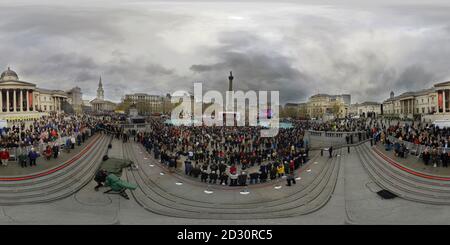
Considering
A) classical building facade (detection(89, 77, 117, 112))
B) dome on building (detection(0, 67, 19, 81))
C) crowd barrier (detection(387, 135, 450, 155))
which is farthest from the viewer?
crowd barrier (detection(387, 135, 450, 155))

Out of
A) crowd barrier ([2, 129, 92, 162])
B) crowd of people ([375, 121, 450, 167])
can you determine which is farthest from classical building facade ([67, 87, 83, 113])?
crowd of people ([375, 121, 450, 167])

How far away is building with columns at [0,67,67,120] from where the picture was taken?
2574 millimetres

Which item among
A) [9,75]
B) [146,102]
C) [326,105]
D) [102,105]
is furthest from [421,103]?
[9,75]

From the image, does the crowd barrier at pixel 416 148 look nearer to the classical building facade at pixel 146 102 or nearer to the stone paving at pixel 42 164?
the classical building facade at pixel 146 102

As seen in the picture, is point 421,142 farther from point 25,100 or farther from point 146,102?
point 25,100

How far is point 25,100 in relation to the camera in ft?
8.46

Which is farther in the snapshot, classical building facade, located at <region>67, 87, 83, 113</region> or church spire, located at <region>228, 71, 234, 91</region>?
classical building facade, located at <region>67, 87, 83, 113</region>

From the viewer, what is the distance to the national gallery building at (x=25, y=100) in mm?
2574

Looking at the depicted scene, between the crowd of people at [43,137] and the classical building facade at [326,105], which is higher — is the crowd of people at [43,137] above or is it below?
below

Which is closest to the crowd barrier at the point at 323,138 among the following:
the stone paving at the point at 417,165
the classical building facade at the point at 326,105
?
the classical building facade at the point at 326,105

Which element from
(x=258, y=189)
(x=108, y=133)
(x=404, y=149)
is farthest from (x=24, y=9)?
(x=404, y=149)

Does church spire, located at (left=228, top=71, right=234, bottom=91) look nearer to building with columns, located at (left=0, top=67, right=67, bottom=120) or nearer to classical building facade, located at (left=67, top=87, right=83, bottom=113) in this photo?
classical building facade, located at (left=67, top=87, right=83, bottom=113)
